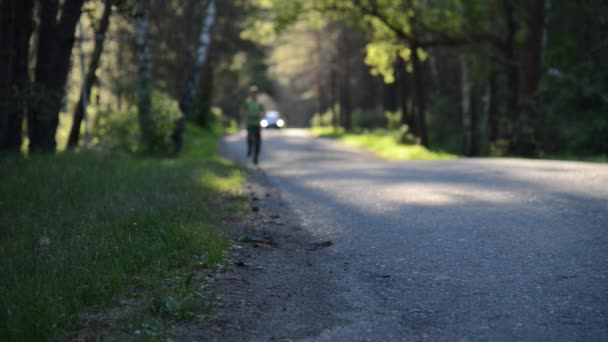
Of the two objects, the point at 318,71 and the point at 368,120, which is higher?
the point at 318,71

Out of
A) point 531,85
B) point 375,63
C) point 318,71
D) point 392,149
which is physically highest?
point 318,71

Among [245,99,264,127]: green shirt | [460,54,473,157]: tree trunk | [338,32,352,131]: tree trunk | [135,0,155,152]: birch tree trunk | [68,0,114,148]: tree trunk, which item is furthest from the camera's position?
[338,32,352,131]: tree trunk

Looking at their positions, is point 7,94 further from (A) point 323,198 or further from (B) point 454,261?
(B) point 454,261

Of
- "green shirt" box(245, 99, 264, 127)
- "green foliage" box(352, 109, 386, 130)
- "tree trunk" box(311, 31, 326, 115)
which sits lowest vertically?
"green foliage" box(352, 109, 386, 130)

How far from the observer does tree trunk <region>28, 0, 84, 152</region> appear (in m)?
13.3

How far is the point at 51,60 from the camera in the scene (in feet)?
45.5

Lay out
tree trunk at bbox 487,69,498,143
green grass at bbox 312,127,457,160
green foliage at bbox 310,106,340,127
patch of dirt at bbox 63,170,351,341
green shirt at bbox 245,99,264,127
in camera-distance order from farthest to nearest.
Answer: green foliage at bbox 310,106,340,127 → tree trunk at bbox 487,69,498,143 → green grass at bbox 312,127,457,160 → green shirt at bbox 245,99,264,127 → patch of dirt at bbox 63,170,351,341

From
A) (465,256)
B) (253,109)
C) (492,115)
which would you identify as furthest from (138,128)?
(492,115)

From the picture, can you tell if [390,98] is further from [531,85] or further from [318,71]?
[318,71]

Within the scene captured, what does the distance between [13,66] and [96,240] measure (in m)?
9.32

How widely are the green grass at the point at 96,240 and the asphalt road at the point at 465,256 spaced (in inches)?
42.9

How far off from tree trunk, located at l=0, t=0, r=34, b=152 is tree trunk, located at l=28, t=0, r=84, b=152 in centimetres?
32

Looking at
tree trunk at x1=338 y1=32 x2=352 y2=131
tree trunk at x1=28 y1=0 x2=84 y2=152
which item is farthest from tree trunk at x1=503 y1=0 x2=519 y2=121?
tree trunk at x1=338 y1=32 x2=352 y2=131

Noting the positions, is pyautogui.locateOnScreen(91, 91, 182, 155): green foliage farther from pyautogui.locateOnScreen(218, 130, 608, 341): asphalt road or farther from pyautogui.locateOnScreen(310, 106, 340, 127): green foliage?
pyautogui.locateOnScreen(310, 106, 340, 127): green foliage
